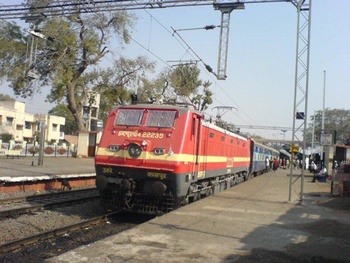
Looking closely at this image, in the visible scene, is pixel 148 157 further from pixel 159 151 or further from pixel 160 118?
pixel 160 118

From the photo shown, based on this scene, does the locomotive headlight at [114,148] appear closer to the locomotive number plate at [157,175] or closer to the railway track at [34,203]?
the locomotive number plate at [157,175]

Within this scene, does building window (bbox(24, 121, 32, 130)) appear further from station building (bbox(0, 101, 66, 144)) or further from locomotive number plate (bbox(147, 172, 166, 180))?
locomotive number plate (bbox(147, 172, 166, 180))

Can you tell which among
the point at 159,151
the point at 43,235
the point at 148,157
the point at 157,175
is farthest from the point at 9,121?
the point at 43,235

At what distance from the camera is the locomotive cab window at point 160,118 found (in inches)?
393

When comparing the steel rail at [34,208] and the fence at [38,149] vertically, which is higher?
the fence at [38,149]

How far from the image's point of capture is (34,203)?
11742 millimetres

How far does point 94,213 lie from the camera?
10.8 m

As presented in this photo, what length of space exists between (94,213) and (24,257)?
4.40 metres

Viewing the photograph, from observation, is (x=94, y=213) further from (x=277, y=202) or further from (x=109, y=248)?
(x=277, y=202)

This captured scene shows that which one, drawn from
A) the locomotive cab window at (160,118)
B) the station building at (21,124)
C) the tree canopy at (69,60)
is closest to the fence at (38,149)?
the tree canopy at (69,60)

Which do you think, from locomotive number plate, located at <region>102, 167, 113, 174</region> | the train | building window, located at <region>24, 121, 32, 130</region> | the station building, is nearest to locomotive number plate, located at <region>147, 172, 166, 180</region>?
the train

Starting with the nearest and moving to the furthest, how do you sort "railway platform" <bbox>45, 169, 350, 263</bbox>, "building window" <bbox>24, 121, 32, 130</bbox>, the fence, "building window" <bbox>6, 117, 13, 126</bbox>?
"railway platform" <bbox>45, 169, 350, 263</bbox>, the fence, "building window" <bbox>6, 117, 13, 126</bbox>, "building window" <bbox>24, 121, 32, 130</bbox>

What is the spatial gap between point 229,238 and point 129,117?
15.1 ft

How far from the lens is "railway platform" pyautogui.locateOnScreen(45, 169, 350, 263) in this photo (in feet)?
19.3
